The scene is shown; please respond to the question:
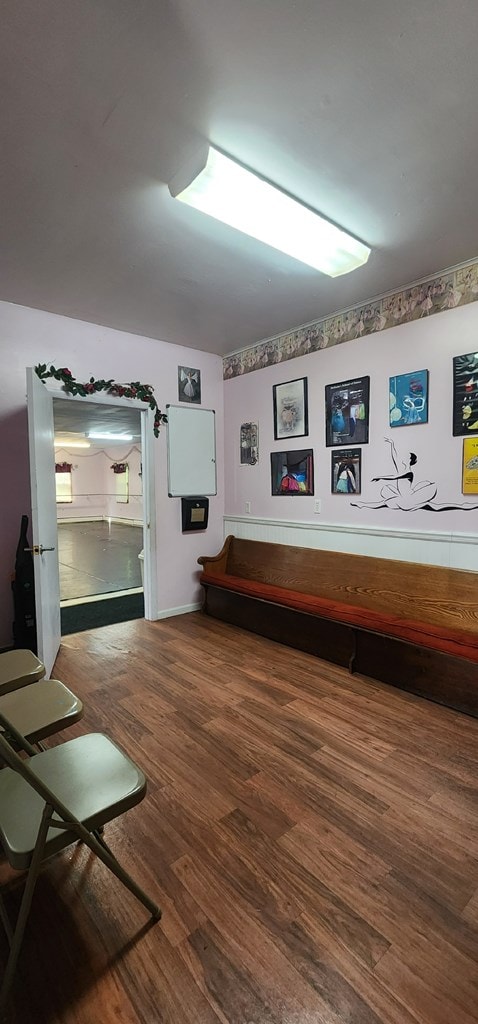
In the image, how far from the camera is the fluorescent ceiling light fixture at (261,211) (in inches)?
69.3

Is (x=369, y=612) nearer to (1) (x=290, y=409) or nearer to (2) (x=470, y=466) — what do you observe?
(2) (x=470, y=466)

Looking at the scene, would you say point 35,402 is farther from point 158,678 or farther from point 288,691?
point 288,691

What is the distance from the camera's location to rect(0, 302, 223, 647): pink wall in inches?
124

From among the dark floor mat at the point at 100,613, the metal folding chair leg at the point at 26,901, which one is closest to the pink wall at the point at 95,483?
the dark floor mat at the point at 100,613

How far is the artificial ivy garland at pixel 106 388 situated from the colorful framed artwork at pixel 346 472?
172 cm

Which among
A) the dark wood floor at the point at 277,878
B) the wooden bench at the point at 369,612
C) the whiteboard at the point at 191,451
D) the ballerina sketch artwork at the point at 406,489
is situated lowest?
the dark wood floor at the point at 277,878

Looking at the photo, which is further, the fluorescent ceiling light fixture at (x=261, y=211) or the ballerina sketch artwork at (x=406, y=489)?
the ballerina sketch artwork at (x=406, y=489)

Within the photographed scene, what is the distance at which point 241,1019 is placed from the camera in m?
1.04

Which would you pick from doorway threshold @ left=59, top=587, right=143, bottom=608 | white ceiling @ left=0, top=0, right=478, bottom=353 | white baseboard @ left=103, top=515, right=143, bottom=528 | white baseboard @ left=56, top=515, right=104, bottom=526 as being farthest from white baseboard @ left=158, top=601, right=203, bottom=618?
white baseboard @ left=56, top=515, right=104, bottom=526

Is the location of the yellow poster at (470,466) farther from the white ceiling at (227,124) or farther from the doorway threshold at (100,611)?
the doorway threshold at (100,611)

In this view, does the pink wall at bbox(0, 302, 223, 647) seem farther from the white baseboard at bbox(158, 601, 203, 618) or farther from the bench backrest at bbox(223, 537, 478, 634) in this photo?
the bench backrest at bbox(223, 537, 478, 634)

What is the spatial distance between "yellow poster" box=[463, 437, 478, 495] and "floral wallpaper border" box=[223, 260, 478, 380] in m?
0.89

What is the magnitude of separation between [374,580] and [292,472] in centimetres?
125

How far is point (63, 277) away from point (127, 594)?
11.5 feet
